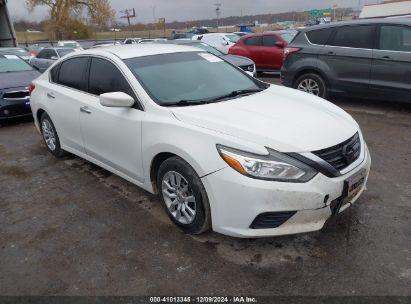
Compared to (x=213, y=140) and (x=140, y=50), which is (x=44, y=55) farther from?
(x=213, y=140)

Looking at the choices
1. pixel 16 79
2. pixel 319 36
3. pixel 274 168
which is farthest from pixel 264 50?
pixel 274 168

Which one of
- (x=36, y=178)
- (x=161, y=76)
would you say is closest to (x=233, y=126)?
(x=161, y=76)

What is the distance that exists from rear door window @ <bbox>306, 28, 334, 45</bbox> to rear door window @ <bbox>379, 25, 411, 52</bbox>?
992 millimetres

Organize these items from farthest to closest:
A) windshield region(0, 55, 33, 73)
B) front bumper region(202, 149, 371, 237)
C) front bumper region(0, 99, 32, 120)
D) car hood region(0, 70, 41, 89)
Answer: windshield region(0, 55, 33, 73) < car hood region(0, 70, 41, 89) < front bumper region(0, 99, 32, 120) < front bumper region(202, 149, 371, 237)

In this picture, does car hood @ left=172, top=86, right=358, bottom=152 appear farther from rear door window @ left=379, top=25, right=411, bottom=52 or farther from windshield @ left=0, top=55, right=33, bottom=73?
windshield @ left=0, top=55, right=33, bottom=73

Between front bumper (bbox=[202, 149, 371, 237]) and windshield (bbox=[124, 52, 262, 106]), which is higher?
windshield (bbox=[124, 52, 262, 106])

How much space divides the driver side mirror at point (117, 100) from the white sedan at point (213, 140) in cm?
1

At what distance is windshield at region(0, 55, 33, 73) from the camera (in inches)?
328

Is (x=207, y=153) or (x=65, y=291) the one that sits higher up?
(x=207, y=153)

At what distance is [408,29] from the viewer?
6.23 metres

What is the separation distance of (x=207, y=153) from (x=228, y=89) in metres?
1.21

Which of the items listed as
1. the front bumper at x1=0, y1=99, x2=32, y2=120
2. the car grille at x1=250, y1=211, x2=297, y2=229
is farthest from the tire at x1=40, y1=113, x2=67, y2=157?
the car grille at x1=250, y1=211, x2=297, y2=229

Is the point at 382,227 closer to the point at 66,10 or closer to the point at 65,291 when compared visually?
the point at 65,291

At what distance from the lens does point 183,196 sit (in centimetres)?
320
